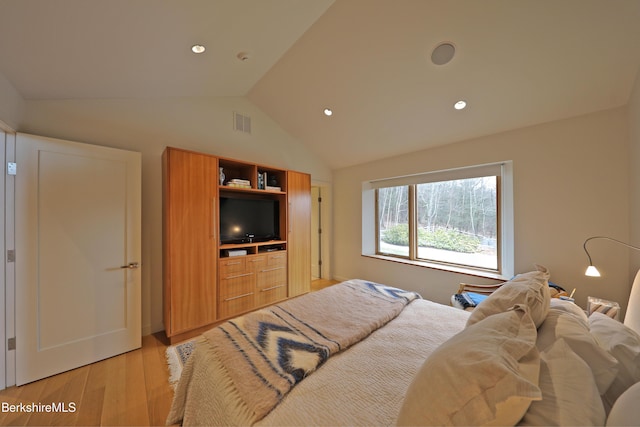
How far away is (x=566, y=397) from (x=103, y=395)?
268 centimetres

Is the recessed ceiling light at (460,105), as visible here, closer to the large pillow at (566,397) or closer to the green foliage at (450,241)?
the green foliage at (450,241)

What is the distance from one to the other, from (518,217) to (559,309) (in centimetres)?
167

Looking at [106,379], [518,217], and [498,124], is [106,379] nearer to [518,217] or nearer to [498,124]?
[518,217]

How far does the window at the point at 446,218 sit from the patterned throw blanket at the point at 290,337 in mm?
1675

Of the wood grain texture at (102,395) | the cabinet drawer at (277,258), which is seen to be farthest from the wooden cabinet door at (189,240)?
the cabinet drawer at (277,258)

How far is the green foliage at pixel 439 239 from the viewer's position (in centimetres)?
314

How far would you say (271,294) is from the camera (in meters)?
3.21

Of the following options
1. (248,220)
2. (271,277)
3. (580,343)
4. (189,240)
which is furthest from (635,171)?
(189,240)

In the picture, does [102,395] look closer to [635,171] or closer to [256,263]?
[256,263]

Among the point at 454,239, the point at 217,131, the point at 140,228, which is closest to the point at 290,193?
the point at 217,131

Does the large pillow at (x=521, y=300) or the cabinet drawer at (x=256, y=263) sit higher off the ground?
the large pillow at (x=521, y=300)

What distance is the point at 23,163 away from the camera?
1.79 meters

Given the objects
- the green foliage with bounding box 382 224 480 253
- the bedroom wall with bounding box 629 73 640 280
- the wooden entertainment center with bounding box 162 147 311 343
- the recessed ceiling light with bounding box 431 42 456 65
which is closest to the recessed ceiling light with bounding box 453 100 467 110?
the recessed ceiling light with bounding box 431 42 456 65

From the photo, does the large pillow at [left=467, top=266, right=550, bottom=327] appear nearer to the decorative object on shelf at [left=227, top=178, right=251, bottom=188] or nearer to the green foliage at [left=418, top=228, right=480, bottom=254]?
the green foliage at [left=418, top=228, right=480, bottom=254]
